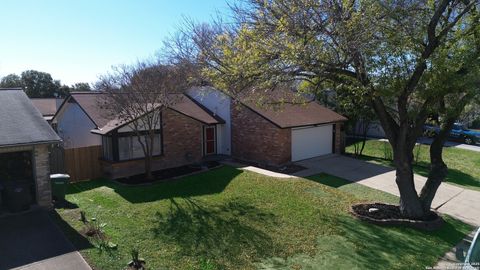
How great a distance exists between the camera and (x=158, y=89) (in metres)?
15.9

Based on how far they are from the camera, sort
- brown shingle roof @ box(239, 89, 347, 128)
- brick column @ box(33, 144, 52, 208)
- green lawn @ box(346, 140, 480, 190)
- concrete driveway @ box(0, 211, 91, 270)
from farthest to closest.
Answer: brown shingle roof @ box(239, 89, 347, 128), green lawn @ box(346, 140, 480, 190), brick column @ box(33, 144, 52, 208), concrete driveway @ box(0, 211, 91, 270)

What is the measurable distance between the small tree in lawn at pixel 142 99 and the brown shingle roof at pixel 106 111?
48cm

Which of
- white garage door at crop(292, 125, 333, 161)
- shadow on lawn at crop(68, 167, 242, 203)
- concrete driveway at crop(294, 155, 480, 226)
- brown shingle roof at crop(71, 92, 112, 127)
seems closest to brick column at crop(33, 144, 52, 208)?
shadow on lawn at crop(68, 167, 242, 203)

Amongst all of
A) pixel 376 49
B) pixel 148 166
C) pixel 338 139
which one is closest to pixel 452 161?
pixel 338 139

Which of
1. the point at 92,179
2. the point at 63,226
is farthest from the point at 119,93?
the point at 63,226

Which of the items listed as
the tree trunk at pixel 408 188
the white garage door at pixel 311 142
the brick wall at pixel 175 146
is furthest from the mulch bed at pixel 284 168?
the tree trunk at pixel 408 188

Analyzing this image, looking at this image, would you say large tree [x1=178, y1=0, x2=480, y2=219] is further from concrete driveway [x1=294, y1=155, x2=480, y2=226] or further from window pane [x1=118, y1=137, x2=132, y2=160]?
window pane [x1=118, y1=137, x2=132, y2=160]

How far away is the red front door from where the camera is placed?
21.6 meters

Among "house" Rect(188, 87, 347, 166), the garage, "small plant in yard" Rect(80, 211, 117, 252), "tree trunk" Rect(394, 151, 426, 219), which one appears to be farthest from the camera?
"house" Rect(188, 87, 347, 166)

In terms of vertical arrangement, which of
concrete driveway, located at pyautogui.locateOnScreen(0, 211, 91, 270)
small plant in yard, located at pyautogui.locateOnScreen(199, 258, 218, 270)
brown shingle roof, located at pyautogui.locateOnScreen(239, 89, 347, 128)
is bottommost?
small plant in yard, located at pyautogui.locateOnScreen(199, 258, 218, 270)

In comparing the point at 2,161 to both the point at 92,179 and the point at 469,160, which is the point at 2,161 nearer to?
the point at 92,179

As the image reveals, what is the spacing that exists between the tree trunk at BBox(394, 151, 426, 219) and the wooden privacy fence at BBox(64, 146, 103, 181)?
1317cm

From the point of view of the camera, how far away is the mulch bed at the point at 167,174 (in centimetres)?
1574

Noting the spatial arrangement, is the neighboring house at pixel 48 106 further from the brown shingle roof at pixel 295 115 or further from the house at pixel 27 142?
the brown shingle roof at pixel 295 115
